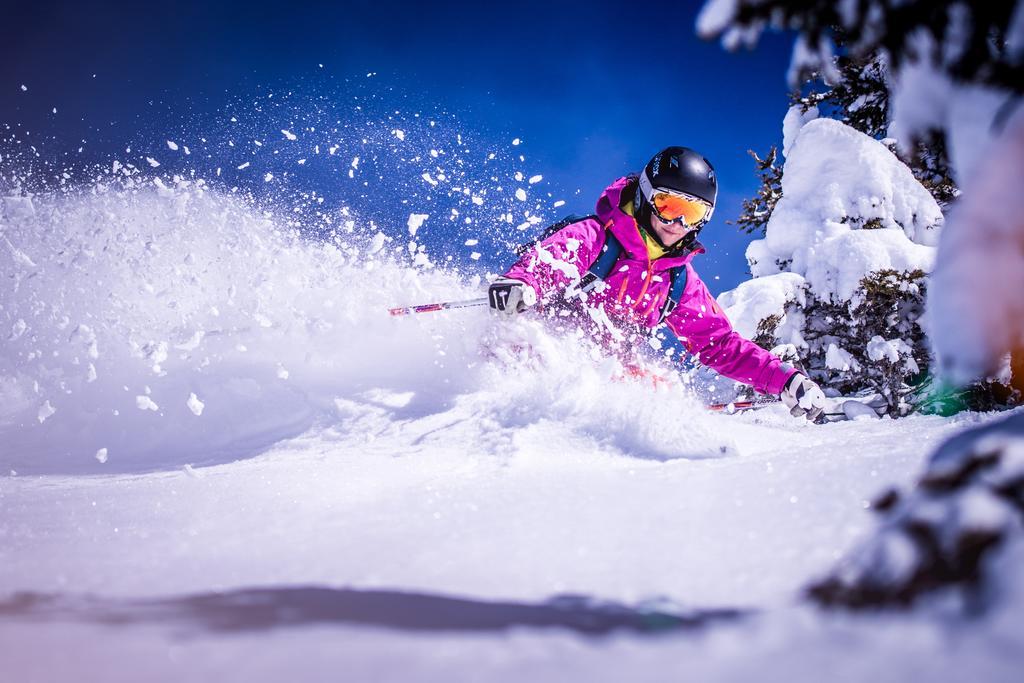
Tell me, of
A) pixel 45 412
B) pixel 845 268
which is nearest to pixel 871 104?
pixel 845 268

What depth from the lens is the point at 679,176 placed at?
17.2 ft

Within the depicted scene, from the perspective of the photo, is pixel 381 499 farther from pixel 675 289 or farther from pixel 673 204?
pixel 675 289

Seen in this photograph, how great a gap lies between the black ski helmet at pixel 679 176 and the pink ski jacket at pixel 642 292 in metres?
0.21

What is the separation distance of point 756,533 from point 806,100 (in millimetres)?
10735

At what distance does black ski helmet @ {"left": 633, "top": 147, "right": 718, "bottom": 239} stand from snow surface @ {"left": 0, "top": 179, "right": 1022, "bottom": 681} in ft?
5.60

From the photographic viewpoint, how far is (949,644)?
2.26 ft

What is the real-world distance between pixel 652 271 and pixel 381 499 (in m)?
4.36

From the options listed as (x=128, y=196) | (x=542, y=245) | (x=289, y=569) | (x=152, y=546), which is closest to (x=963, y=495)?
(x=289, y=569)

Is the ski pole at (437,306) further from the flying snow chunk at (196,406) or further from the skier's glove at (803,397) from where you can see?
the skier's glove at (803,397)

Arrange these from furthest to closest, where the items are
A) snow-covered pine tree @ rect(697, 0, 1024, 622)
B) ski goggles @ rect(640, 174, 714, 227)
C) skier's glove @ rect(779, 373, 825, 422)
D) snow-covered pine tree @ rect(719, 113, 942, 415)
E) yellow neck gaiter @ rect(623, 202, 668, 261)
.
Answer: snow-covered pine tree @ rect(719, 113, 942, 415), yellow neck gaiter @ rect(623, 202, 668, 261), ski goggles @ rect(640, 174, 714, 227), skier's glove @ rect(779, 373, 825, 422), snow-covered pine tree @ rect(697, 0, 1024, 622)

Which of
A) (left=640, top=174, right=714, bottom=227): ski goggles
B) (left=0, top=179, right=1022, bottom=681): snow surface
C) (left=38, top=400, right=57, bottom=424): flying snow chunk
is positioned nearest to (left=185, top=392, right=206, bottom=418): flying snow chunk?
(left=0, top=179, right=1022, bottom=681): snow surface

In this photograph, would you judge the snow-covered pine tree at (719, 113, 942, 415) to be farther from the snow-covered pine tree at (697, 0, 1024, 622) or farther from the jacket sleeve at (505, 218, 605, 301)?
the snow-covered pine tree at (697, 0, 1024, 622)

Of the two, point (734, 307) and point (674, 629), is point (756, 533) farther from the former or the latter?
point (734, 307)

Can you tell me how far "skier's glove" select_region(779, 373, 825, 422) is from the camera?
4543 millimetres
